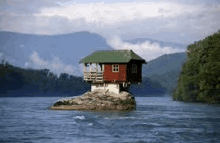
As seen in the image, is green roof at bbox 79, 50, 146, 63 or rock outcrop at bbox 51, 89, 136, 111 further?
green roof at bbox 79, 50, 146, 63

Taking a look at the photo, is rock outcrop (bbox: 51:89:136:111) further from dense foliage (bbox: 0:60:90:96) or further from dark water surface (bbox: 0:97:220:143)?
dense foliage (bbox: 0:60:90:96)

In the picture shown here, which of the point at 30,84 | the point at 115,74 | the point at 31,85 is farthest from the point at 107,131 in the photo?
the point at 31,85

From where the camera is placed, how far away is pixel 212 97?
69250 millimetres

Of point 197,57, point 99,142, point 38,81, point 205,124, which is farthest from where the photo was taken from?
point 38,81

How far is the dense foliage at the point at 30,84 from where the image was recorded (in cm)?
16825

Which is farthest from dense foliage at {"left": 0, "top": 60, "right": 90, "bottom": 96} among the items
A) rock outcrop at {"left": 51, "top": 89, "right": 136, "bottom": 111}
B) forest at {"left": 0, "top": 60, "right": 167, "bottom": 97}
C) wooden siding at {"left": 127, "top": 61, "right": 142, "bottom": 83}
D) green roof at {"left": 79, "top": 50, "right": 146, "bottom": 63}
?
wooden siding at {"left": 127, "top": 61, "right": 142, "bottom": 83}

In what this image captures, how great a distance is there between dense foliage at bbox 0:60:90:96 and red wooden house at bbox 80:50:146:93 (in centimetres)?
11629

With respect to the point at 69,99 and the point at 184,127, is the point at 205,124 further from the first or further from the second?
the point at 69,99

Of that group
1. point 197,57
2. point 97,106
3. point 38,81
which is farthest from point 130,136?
point 38,81

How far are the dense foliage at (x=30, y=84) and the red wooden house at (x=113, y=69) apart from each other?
116m

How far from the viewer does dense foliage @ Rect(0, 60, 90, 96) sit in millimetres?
168250

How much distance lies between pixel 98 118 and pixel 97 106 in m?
9.68

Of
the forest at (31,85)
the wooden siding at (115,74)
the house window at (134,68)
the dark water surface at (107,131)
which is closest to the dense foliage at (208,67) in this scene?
the house window at (134,68)

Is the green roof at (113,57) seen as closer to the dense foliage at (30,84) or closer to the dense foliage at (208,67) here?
the dense foliage at (208,67)
